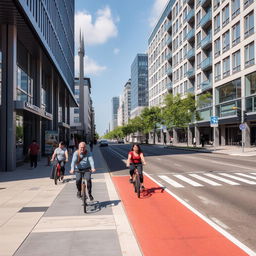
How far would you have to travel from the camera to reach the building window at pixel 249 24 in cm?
3367

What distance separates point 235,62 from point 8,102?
31863 millimetres

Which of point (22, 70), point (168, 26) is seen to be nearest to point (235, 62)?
point (22, 70)

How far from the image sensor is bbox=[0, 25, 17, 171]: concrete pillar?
1611 centimetres

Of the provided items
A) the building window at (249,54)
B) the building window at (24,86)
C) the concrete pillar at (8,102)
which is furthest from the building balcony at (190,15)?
the concrete pillar at (8,102)

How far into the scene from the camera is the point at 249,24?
3434cm

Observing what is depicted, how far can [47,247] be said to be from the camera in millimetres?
4625

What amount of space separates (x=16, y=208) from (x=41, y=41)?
15995 mm

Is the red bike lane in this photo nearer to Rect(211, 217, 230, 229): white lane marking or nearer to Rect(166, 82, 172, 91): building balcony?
Rect(211, 217, 230, 229): white lane marking

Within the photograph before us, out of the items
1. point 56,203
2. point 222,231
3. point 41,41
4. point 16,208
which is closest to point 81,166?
point 56,203

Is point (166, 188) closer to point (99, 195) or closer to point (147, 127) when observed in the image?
point (99, 195)

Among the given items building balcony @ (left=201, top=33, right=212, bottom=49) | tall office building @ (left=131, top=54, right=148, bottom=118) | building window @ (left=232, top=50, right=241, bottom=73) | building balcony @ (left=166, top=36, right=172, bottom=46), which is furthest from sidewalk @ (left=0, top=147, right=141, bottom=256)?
tall office building @ (left=131, top=54, right=148, bottom=118)

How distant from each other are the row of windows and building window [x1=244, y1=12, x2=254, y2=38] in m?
1.51

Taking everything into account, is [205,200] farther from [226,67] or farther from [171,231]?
[226,67]

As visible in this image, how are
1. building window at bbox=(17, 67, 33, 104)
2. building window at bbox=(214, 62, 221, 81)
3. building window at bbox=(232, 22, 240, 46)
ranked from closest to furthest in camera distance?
building window at bbox=(17, 67, 33, 104)
building window at bbox=(232, 22, 240, 46)
building window at bbox=(214, 62, 221, 81)
